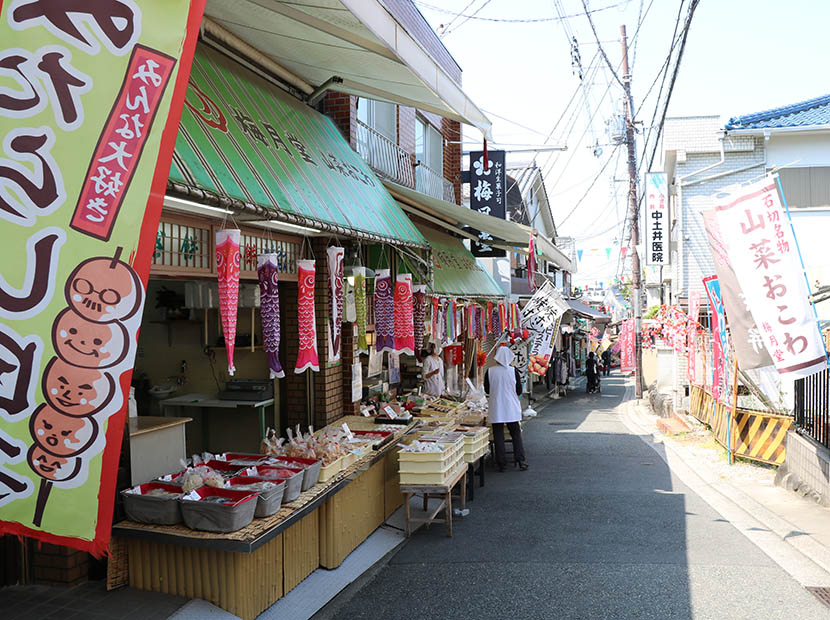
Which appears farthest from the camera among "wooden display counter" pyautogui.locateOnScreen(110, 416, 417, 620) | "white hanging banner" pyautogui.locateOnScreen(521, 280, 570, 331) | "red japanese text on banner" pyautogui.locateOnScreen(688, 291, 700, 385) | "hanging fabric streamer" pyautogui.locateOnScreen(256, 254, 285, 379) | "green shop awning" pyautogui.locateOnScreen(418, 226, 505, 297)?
"white hanging banner" pyautogui.locateOnScreen(521, 280, 570, 331)

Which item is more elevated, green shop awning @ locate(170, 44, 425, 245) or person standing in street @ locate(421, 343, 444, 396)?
green shop awning @ locate(170, 44, 425, 245)

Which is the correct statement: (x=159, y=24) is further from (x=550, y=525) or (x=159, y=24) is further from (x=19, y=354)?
(x=550, y=525)

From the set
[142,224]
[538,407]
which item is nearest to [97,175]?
[142,224]

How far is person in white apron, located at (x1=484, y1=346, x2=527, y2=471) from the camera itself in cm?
1241

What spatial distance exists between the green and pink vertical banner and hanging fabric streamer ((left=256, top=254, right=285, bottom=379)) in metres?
3.89

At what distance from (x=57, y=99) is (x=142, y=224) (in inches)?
22.5

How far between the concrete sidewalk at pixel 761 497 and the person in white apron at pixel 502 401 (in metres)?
3.30

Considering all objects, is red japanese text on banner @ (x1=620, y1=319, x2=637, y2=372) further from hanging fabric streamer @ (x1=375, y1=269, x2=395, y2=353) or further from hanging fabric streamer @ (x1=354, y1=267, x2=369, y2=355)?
hanging fabric streamer @ (x1=354, y1=267, x2=369, y2=355)

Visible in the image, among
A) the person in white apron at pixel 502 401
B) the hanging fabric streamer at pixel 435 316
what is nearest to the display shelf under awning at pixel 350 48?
the hanging fabric streamer at pixel 435 316

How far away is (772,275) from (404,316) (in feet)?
16.6

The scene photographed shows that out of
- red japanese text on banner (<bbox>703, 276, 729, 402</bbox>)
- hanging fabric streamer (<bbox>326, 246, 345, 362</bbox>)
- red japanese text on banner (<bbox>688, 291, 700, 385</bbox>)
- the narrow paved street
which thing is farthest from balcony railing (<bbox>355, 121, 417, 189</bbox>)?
red japanese text on banner (<bbox>688, 291, 700, 385</bbox>)

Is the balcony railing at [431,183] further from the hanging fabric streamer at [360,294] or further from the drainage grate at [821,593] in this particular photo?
the drainage grate at [821,593]

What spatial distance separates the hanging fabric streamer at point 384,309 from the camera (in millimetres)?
9930

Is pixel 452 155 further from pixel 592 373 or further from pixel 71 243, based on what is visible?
pixel 71 243
